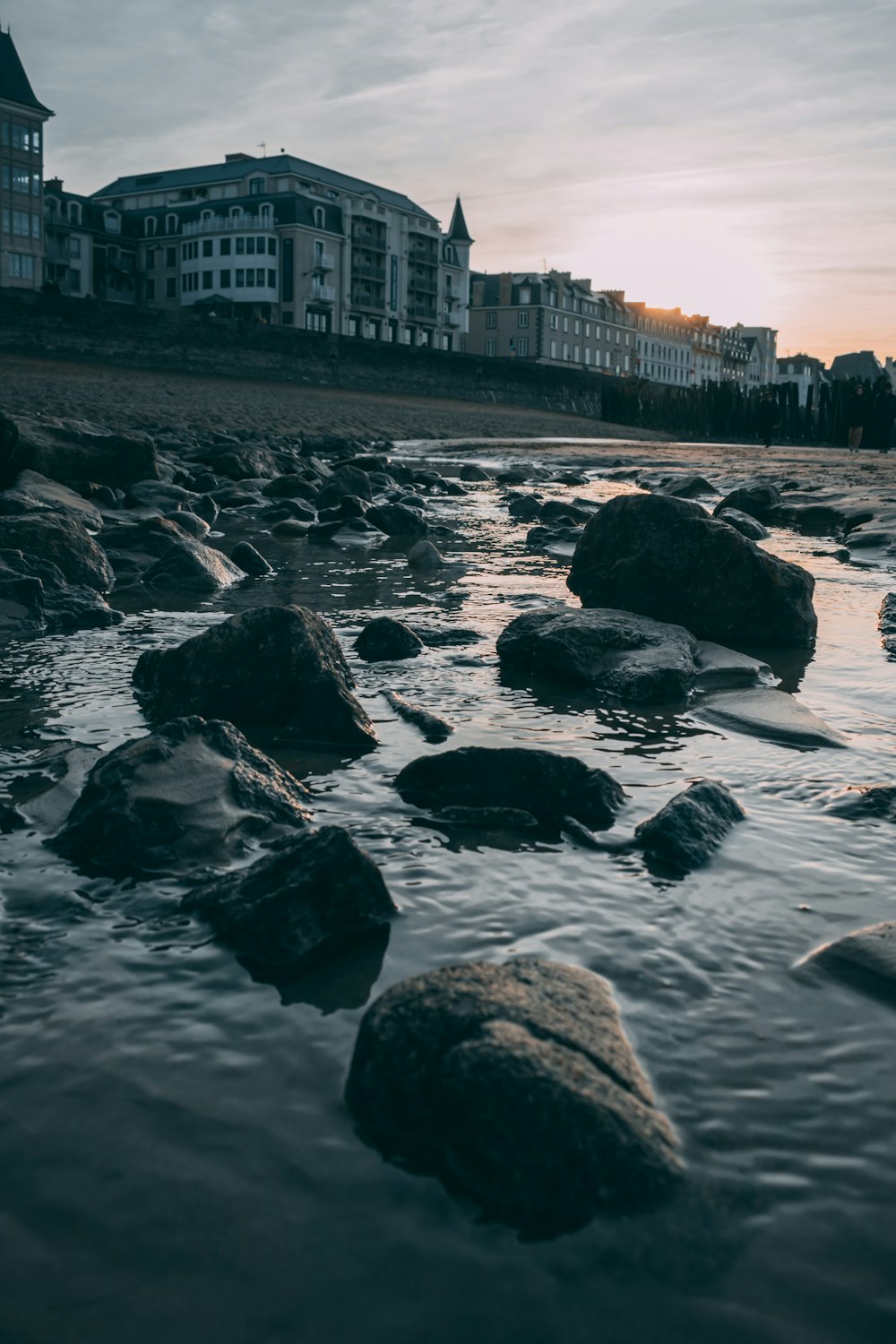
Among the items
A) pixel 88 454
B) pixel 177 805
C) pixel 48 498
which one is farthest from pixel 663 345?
pixel 177 805

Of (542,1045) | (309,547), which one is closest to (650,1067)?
(542,1045)

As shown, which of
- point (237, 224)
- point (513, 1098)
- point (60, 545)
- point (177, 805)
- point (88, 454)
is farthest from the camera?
point (237, 224)

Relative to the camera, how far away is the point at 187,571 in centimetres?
705

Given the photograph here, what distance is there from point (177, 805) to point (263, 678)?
1160mm

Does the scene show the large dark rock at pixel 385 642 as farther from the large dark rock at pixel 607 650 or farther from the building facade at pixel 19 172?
the building facade at pixel 19 172

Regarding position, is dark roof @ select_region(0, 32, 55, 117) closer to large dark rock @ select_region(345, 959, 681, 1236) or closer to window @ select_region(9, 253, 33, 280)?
window @ select_region(9, 253, 33, 280)

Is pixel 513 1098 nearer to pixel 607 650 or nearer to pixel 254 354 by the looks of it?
pixel 607 650

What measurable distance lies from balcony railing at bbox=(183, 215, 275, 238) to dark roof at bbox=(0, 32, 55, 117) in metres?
14.1

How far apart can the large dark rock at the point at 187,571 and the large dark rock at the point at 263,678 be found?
295 cm

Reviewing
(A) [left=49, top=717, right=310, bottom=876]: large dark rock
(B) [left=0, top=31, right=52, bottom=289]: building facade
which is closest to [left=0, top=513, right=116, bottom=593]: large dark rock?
(A) [left=49, top=717, right=310, bottom=876]: large dark rock

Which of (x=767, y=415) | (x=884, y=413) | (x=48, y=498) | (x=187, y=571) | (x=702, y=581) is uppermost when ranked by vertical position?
(x=884, y=413)

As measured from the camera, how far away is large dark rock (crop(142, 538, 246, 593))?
701 centimetres

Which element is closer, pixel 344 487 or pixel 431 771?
pixel 431 771

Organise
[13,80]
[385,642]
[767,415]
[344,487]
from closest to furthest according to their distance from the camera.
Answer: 1. [385,642]
2. [344,487]
3. [767,415]
4. [13,80]
